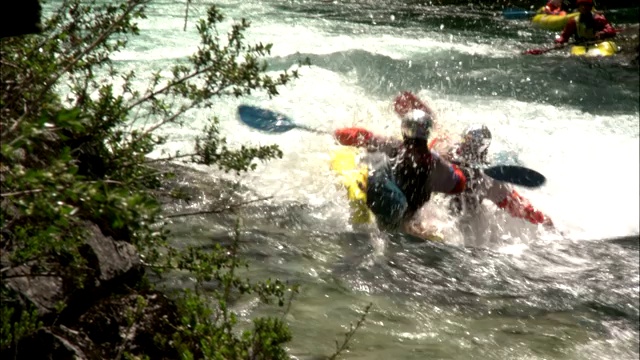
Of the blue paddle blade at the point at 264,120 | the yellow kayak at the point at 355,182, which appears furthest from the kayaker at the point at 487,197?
the blue paddle blade at the point at 264,120

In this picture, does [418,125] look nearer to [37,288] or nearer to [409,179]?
[409,179]

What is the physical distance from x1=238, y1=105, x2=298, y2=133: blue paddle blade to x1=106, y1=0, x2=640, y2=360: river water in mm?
215

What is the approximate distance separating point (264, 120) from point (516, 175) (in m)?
2.50

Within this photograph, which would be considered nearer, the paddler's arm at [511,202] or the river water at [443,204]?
the river water at [443,204]

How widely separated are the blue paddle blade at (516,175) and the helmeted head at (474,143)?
0.32 metres

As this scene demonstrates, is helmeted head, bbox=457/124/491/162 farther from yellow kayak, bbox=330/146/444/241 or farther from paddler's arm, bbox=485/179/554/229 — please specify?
yellow kayak, bbox=330/146/444/241

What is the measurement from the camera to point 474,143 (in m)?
6.67

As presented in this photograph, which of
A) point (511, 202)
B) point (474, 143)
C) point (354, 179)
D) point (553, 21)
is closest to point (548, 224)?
point (511, 202)

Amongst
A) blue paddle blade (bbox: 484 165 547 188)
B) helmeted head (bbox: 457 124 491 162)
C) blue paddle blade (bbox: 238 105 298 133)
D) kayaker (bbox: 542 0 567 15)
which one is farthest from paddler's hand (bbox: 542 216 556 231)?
kayaker (bbox: 542 0 567 15)

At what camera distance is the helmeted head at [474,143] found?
6.66 meters

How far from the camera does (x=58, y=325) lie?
2869 millimetres

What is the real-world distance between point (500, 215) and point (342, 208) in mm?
1255

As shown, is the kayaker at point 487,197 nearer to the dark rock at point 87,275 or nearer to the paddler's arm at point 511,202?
the paddler's arm at point 511,202

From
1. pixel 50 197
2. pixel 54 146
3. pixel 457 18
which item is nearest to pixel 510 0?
pixel 457 18
